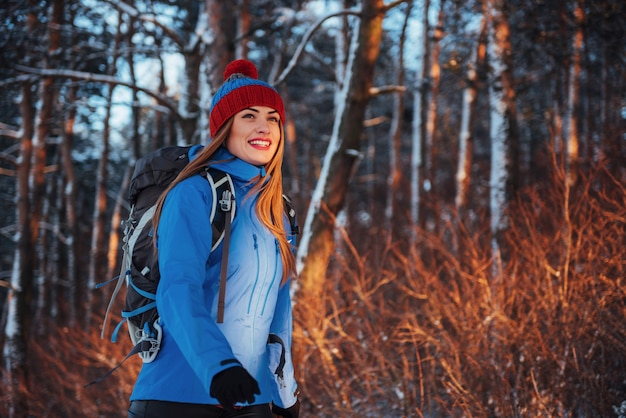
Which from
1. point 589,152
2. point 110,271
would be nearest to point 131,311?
point 589,152

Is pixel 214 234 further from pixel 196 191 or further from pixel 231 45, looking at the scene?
pixel 231 45

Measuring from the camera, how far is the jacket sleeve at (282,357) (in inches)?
85.1

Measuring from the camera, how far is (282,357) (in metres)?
2.18

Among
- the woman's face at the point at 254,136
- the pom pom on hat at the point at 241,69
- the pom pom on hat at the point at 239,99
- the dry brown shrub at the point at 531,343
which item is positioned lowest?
the dry brown shrub at the point at 531,343

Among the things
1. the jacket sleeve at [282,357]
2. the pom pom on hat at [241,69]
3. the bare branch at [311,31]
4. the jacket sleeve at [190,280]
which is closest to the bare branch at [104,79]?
the bare branch at [311,31]

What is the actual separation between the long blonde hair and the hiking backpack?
5 cm

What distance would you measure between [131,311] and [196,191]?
0.41 m

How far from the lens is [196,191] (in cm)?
196

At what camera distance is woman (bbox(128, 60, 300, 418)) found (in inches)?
69.1

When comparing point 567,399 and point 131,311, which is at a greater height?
point 131,311

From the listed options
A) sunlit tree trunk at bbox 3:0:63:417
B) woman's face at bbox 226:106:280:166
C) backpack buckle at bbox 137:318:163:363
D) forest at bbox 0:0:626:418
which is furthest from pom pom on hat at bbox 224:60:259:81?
sunlit tree trunk at bbox 3:0:63:417

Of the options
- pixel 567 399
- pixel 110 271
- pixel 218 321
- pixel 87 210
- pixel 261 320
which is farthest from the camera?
pixel 87 210

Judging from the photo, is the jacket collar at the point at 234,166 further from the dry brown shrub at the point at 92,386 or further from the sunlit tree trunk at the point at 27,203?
the sunlit tree trunk at the point at 27,203

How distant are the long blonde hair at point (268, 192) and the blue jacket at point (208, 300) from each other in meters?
0.03
